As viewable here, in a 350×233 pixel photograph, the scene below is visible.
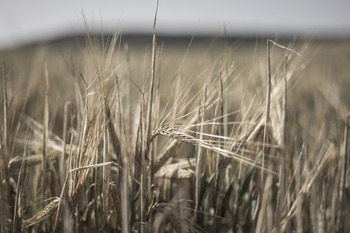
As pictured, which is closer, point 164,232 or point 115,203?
point 115,203

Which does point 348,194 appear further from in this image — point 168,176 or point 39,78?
point 39,78

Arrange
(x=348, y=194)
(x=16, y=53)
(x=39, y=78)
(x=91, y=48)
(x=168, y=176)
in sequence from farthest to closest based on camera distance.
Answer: (x=16, y=53), (x=39, y=78), (x=348, y=194), (x=168, y=176), (x=91, y=48)

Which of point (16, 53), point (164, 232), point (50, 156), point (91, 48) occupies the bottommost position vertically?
point (164, 232)

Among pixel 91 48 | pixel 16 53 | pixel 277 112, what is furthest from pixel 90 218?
pixel 16 53

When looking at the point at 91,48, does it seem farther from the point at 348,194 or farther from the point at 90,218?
the point at 348,194

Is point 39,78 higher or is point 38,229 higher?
point 39,78

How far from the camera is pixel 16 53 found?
149 inches

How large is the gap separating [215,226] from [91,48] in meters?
0.55

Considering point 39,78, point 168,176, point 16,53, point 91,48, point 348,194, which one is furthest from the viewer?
point 16,53

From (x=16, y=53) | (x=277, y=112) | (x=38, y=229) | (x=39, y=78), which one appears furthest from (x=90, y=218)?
(x=16, y=53)

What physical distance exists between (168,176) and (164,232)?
0.86ft

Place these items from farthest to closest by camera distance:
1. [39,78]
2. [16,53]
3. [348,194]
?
[16,53] → [39,78] → [348,194]

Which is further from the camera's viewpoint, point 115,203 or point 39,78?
point 39,78

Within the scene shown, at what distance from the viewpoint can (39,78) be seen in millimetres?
1899
